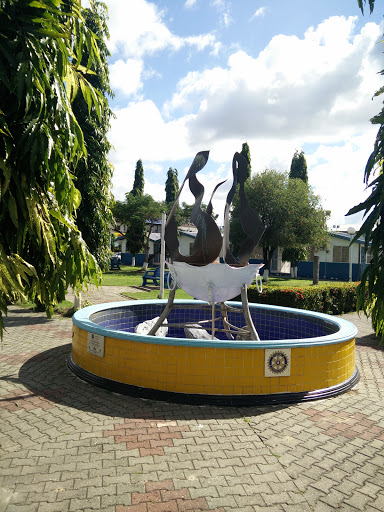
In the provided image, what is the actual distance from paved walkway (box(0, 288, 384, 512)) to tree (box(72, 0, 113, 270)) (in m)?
6.22

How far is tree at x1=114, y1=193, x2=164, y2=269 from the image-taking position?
37281 millimetres

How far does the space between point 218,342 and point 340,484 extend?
8.02 feet

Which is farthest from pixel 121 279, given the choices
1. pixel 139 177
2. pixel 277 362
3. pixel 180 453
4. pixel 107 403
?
pixel 139 177

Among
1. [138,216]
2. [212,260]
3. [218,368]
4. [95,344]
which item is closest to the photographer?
[218,368]

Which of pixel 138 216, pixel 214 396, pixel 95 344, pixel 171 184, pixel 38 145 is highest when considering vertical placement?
pixel 171 184

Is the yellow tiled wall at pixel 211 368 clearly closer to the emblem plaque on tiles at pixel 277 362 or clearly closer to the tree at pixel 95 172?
the emblem plaque on tiles at pixel 277 362

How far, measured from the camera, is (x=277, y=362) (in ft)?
19.0

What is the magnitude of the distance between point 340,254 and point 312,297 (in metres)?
24.8

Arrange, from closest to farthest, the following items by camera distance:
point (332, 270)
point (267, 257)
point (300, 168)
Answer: point (267, 257) < point (332, 270) < point (300, 168)

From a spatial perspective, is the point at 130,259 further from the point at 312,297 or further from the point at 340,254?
the point at 312,297

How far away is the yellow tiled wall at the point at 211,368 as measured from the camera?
5707mm

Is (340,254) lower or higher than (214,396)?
higher

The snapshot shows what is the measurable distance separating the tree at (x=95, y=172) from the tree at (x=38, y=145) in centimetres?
844

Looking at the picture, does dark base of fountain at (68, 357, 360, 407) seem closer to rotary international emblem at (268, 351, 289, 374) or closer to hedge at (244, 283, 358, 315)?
rotary international emblem at (268, 351, 289, 374)
